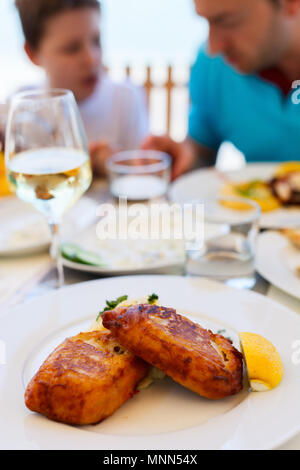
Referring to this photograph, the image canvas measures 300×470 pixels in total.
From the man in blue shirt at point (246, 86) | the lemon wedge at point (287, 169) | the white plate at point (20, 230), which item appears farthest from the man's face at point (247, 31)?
the white plate at point (20, 230)

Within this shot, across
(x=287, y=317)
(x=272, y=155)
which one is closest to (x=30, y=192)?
(x=287, y=317)

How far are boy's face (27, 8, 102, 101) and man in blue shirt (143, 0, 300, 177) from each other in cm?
60

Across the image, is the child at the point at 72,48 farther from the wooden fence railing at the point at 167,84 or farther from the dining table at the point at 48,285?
the wooden fence railing at the point at 167,84

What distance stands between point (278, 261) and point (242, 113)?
174 cm

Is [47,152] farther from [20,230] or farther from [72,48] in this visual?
[72,48]

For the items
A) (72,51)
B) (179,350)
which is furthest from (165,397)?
(72,51)

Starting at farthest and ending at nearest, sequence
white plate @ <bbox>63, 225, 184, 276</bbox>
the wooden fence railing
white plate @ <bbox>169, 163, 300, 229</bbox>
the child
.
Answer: the wooden fence railing
the child
white plate @ <bbox>169, 163, 300, 229</bbox>
white plate @ <bbox>63, 225, 184, 276</bbox>

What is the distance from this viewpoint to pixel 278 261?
1.25m

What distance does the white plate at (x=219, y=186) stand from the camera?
5.24 feet

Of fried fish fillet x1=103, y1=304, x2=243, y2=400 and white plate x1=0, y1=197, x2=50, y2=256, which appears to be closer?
fried fish fillet x1=103, y1=304, x2=243, y2=400

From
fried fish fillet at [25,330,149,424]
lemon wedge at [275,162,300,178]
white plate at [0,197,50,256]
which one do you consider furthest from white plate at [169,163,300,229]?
fried fish fillet at [25,330,149,424]

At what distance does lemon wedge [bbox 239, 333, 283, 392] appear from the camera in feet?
2.45

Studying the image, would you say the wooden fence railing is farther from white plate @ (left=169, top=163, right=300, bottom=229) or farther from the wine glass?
the wine glass

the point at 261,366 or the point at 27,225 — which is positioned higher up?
the point at 261,366
